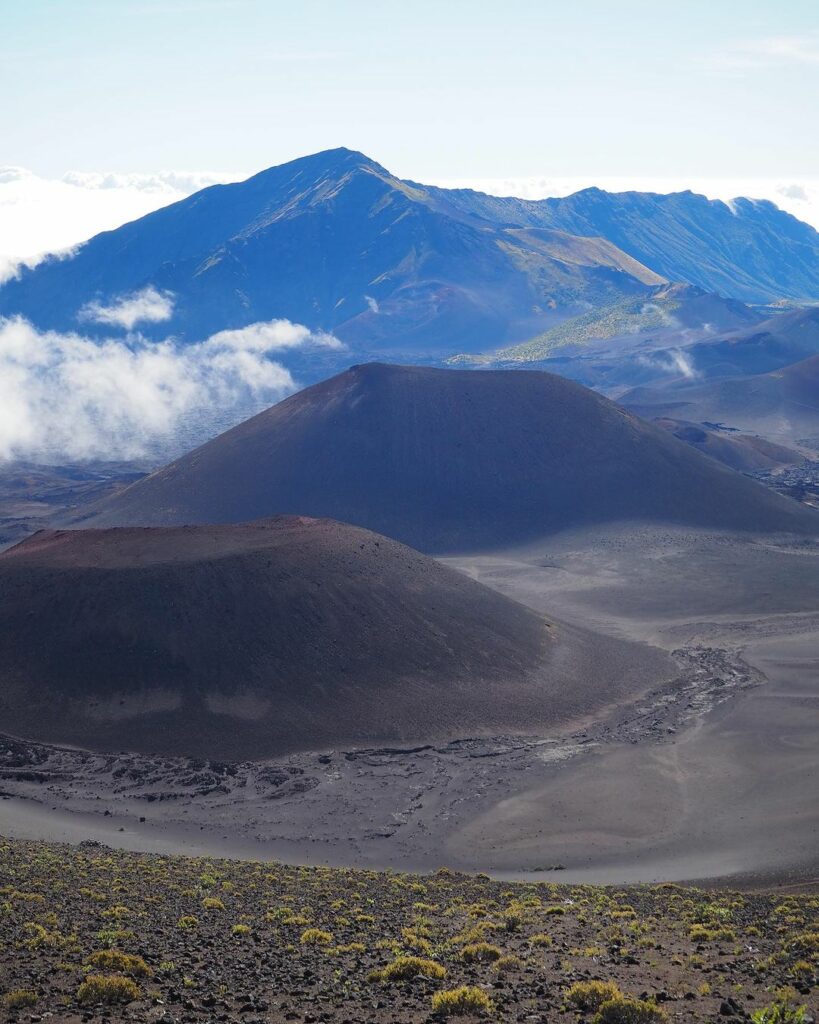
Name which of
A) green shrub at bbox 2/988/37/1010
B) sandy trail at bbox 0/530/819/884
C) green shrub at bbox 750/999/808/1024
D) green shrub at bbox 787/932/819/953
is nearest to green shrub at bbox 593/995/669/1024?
green shrub at bbox 750/999/808/1024

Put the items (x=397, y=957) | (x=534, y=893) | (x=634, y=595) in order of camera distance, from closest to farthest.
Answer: (x=397, y=957)
(x=534, y=893)
(x=634, y=595)

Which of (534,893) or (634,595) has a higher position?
(634,595)

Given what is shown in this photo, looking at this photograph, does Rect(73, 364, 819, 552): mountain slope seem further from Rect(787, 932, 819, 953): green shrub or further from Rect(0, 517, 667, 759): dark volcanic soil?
Rect(787, 932, 819, 953): green shrub

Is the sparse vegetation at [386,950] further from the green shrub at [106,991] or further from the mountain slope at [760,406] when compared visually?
the mountain slope at [760,406]

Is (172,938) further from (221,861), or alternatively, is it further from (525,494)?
(525,494)

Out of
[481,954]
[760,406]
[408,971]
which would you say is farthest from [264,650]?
[760,406]

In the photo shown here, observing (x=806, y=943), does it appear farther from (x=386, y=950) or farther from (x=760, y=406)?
(x=760, y=406)

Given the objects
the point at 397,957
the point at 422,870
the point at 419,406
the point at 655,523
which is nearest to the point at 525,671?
the point at 422,870

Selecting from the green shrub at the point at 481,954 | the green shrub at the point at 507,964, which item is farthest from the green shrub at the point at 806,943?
the green shrub at the point at 481,954
